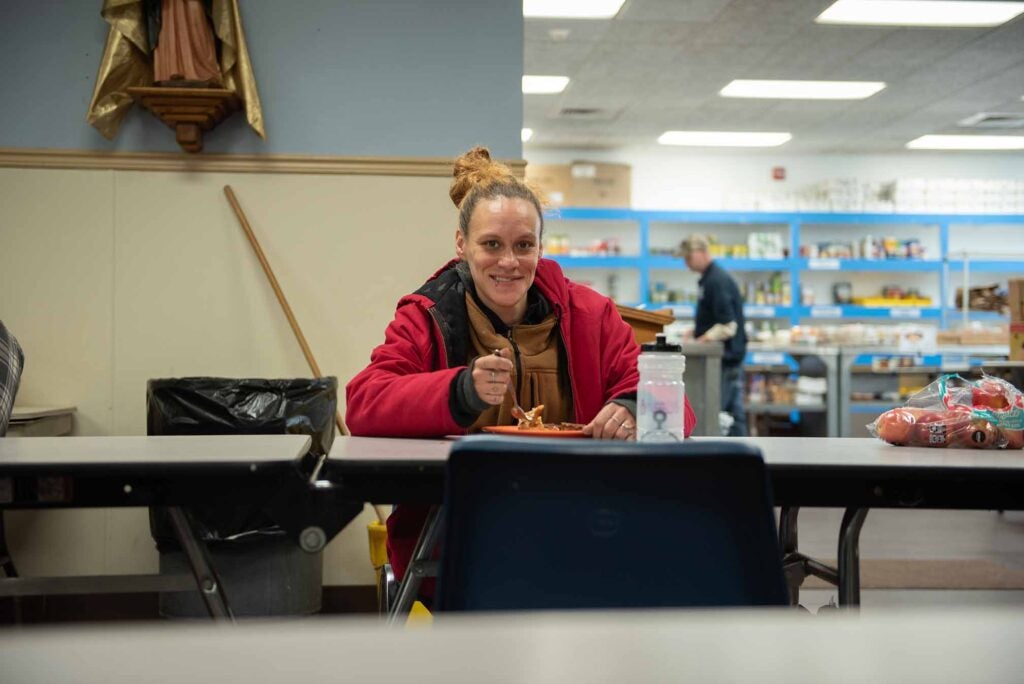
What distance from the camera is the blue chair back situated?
0.97m

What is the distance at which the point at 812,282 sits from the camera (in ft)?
35.8

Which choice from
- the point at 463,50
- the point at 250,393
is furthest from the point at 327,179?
the point at 250,393

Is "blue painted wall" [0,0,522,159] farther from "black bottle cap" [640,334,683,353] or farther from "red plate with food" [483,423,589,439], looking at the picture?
"black bottle cap" [640,334,683,353]

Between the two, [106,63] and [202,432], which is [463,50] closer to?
[106,63]

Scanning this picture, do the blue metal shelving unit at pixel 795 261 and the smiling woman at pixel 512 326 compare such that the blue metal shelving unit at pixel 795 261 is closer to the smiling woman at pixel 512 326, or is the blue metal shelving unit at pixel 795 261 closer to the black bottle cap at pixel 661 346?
the smiling woman at pixel 512 326

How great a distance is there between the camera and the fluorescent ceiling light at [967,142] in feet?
33.0

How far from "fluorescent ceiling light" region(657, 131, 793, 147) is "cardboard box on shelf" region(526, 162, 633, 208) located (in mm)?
A: 607

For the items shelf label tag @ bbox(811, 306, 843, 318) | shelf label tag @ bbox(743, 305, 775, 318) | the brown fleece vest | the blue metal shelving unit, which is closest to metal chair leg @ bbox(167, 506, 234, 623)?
the brown fleece vest

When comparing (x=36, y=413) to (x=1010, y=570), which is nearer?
(x=36, y=413)

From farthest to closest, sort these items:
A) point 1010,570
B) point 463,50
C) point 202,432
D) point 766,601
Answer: point 1010,570
point 463,50
point 202,432
point 766,601

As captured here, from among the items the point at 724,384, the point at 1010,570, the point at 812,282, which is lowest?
the point at 1010,570

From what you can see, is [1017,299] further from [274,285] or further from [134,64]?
[134,64]

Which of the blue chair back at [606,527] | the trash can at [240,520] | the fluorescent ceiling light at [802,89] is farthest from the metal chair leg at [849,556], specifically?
the fluorescent ceiling light at [802,89]

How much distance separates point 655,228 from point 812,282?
183cm
